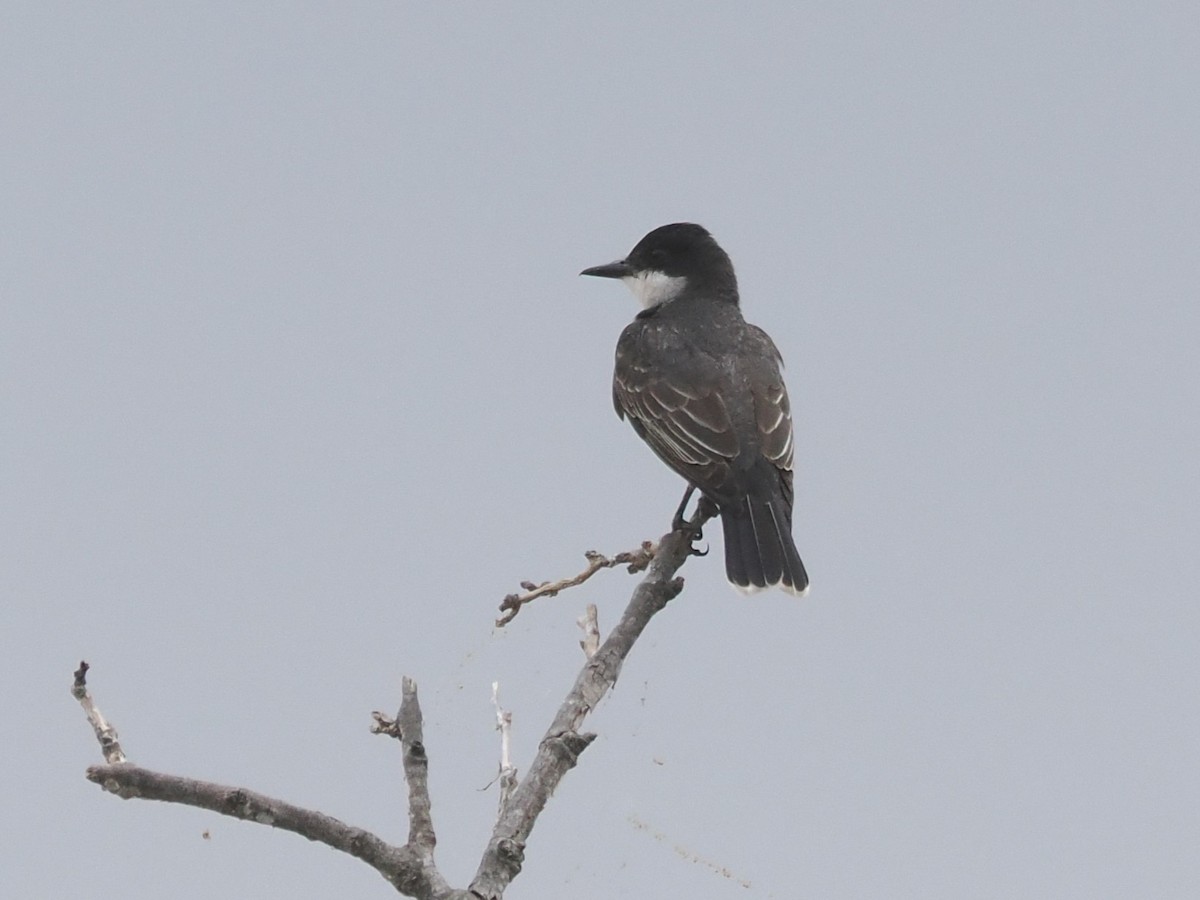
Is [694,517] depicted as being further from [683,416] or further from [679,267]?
[679,267]

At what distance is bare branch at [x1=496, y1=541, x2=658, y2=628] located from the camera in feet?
14.8

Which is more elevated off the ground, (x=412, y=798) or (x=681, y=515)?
(x=681, y=515)

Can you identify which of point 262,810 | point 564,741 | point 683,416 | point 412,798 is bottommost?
point 262,810

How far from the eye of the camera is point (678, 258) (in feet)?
29.6

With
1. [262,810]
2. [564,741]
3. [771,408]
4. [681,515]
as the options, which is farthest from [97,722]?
[771,408]

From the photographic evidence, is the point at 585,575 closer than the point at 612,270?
Yes

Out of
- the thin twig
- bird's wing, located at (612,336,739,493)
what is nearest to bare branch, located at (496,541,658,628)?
the thin twig

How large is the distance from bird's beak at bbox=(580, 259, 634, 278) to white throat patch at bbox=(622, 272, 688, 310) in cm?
4

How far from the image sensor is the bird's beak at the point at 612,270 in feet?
30.2

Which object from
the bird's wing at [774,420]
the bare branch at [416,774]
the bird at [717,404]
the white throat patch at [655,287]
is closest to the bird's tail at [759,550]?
the bird at [717,404]

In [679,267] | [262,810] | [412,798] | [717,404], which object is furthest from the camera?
[679,267]

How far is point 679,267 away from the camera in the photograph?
8.98 m

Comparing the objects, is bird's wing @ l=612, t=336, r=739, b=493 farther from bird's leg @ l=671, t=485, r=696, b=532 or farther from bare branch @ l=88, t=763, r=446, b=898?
bare branch @ l=88, t=763, r=446, b=898

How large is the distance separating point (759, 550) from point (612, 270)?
128 inches
